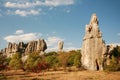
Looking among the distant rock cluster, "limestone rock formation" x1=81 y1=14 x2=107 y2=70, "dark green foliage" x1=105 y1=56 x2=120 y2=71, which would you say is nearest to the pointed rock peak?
"limestone rock formation" x1=81 y1=14 x2=107 y2=70

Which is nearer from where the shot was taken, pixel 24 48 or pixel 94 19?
pixel 94 19

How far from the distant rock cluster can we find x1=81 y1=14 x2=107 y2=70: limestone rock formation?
67621 mm

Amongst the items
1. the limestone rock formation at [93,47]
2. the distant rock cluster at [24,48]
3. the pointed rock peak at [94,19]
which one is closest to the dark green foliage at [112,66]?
the limestone rock formation at [93,47]

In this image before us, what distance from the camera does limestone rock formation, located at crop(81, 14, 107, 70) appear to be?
56.6 meters

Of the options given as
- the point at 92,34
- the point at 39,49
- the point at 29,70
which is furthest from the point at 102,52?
the point at 39,49

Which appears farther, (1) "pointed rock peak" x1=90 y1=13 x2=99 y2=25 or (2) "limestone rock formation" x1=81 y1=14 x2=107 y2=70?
(1) "pointed rock peak" x1=90 y1=13 x2=99 y2=25

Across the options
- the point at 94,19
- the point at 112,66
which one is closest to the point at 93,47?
the point at 112,66

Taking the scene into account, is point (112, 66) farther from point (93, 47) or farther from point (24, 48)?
point (24, 48)

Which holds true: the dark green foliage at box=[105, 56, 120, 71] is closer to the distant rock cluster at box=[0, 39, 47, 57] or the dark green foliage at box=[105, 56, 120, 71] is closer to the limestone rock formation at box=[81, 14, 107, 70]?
the limestone rock formation at box=[81, 14, 107, 70]

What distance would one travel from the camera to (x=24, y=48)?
138m

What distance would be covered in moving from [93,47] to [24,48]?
3374 inches

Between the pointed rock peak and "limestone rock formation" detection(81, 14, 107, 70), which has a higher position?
the pointed rock peak

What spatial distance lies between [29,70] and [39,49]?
65.0 meters

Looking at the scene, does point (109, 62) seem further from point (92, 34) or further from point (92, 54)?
point (92, 34)
